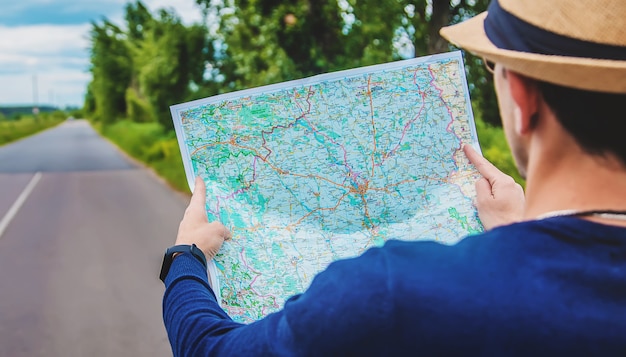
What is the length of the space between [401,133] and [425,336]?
0.69 meters

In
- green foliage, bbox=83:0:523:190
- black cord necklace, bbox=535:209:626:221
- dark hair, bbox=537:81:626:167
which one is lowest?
black cord necklace, bbox=535:209:626:221

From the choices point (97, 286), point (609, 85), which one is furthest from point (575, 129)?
point (97, 286)

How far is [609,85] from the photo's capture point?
0.75 metres

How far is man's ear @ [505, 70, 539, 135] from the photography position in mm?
827

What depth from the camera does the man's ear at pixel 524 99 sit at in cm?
83

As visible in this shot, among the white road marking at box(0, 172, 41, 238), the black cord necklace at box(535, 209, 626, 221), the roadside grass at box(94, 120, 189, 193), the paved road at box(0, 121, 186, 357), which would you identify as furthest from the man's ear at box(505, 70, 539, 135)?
the roadside grass at box(94, 120, 189, 193)

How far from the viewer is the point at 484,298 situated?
74 centimetres

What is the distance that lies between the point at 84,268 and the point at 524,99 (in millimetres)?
6258

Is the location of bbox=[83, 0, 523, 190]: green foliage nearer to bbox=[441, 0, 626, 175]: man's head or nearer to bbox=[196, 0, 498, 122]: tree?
bbox=[196, 0, 498, 122]: tree

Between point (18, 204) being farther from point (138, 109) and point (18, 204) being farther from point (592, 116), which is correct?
point (138, 109)

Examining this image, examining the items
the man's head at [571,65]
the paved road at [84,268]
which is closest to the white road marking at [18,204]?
the paved road at [84,268]

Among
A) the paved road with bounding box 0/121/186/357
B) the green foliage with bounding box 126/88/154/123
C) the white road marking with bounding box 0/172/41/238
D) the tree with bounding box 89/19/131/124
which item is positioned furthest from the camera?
the tree with bounding box 89/19/131/124

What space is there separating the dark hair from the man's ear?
0.05ft

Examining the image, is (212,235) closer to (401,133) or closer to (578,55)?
(401,133)
